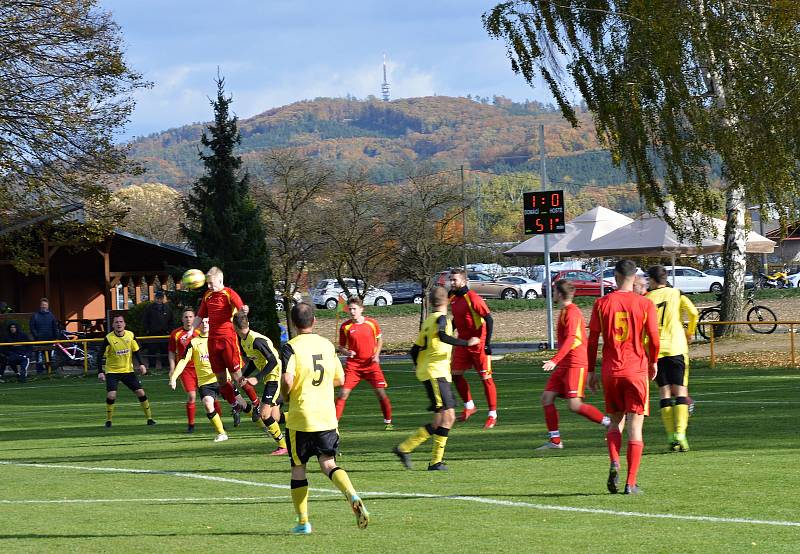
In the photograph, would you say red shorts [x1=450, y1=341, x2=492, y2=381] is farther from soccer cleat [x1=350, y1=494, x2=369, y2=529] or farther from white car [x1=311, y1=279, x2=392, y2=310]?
white car [x1=311, y1=279, x2=392, y2=310]

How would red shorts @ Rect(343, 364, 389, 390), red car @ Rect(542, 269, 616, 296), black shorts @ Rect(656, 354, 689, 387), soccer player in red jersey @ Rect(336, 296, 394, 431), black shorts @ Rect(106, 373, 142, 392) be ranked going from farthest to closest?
red car @ Rect(542, 269, 616, 296) < black shorts @ Rect(106, 373, 142, 392) < red shorts @ Rect(343, 364, 389, 390) < soccer player in red jersey @ Rect(336, 296, 394, 431) < black shorts @ Rect(656, 354, 689, 387)

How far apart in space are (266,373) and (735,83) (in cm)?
A: 1498

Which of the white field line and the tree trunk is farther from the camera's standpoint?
the tree trunk

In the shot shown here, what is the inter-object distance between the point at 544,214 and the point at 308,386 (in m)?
22.3

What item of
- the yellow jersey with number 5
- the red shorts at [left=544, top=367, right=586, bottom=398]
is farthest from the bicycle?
the yellow jersey with number 5

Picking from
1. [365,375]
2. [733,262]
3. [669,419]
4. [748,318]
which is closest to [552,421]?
[669,419]

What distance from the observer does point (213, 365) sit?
16.2m

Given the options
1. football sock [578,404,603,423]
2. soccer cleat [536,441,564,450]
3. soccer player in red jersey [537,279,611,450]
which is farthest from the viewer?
soccer cleat [536,441,564,450]

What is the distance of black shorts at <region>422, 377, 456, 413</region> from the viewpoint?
12.4 meters

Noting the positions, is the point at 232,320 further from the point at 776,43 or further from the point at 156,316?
the point at 156,316

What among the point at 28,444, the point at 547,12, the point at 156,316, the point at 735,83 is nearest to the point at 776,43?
the point at 735,83

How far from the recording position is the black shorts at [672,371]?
1355 cm

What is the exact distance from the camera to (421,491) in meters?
11.0

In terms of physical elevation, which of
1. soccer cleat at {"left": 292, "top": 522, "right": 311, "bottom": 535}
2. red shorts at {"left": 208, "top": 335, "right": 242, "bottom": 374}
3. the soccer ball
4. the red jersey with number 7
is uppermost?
the soccer ball
